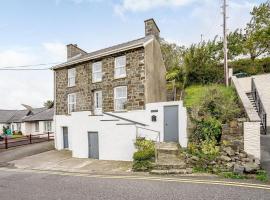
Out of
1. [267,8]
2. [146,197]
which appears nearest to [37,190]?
[146,197]

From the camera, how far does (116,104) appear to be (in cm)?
1666

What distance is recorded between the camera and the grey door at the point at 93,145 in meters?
15.1

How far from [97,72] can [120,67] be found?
259cm

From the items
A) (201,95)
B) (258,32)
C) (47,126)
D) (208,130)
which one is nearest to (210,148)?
(208,130)

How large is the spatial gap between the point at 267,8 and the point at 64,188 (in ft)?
91.4

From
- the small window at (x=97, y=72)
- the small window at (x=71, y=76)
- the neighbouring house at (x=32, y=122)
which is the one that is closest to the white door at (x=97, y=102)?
the small window at (x=97, y=72)

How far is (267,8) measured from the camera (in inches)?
922

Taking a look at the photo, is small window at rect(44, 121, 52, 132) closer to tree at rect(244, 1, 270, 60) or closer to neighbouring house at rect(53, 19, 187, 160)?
neighbouring house at rect(53, 19, 187, 160)

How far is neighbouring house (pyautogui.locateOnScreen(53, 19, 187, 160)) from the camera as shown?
1383 centimetres

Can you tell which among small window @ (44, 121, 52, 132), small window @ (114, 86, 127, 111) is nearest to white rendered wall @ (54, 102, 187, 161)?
small window @ (114, 86, 127, 111)

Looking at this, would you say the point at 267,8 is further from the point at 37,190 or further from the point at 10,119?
the point at 10,119

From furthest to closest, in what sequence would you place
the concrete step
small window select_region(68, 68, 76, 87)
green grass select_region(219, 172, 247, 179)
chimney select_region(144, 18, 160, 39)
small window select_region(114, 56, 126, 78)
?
small window select_region(68, 68, 76, 87), chimney select_region(144, 18, 160, 39), small window select_region(114, 56, 126, 78), the concrete step, green grass select_region(219, 172, 247, 179)

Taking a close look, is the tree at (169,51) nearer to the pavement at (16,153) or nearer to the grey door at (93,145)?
the grey door at (93,145)

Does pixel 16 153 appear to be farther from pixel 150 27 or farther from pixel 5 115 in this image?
pixel 5 115
